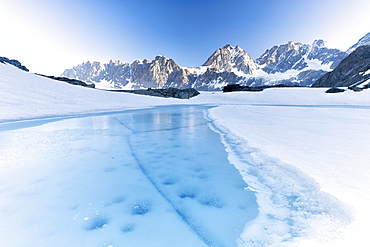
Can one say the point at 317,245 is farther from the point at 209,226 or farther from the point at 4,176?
the point at 4,176

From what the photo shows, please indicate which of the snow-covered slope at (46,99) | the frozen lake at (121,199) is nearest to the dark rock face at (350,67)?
the snow-covered slope at (46,99)

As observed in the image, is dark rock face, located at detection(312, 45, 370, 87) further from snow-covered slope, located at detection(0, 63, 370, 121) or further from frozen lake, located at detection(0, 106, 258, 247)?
frozen lake, located at detection(0, 106, 258, 247)

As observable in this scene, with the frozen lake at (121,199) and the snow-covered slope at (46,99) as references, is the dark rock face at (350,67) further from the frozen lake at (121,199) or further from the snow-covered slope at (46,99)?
the frozen lake at (121,199)

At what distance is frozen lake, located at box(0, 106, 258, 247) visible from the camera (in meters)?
1.71

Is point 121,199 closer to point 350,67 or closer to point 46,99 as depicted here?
point 46,99

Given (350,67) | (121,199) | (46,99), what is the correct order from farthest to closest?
(350,67) → (46,99) → (121,199)

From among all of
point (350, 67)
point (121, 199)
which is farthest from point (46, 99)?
point (350, 67)

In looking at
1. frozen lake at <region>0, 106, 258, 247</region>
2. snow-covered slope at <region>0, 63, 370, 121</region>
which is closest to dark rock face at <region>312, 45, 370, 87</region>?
snow-covered slope at <region>0, 63, 370, 121</region>

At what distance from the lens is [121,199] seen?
7.63 feet

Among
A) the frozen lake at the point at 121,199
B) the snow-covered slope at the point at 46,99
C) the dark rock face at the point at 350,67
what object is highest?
the dark rock face at the point at 350,67

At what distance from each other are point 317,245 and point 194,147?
10.9 ft

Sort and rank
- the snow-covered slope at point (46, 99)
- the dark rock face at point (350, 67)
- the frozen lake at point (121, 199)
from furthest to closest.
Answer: the dark rock face at point (350, 67) → the snow-covered slope at point (46, 99) → the frozen lake at point (121, 199)

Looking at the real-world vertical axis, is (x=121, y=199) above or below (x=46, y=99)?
below

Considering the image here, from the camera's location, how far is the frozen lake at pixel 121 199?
171cm
